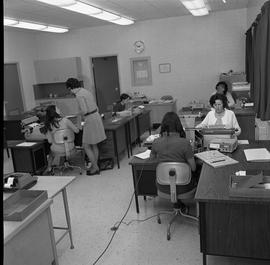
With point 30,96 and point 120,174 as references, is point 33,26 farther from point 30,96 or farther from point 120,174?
point 120,174

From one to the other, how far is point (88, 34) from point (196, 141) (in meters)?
5.71

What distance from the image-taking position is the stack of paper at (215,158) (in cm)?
273

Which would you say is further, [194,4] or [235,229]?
[194,4]

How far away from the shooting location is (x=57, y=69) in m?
7.92

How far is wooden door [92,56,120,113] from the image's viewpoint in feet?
27.0

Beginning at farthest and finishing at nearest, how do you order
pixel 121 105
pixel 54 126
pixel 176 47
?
pixel 176 47, pixel 121 105, pixel 54 126

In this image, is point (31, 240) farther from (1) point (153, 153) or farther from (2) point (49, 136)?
(2) point (49, 136)

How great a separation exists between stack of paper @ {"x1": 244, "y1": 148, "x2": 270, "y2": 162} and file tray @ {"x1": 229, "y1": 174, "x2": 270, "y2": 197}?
56cm

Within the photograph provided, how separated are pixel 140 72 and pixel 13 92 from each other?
127 inches

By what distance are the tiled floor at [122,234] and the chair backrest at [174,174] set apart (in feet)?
1.59

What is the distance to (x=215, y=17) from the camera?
7.01m

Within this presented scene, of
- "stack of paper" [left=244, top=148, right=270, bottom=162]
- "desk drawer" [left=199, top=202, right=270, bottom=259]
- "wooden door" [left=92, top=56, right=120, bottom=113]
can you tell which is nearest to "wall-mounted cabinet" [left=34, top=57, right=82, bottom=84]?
"wooden door" [left=92, top=56, right=120, bottom=113]

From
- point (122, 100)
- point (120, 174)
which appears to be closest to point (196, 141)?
point (120, 174)

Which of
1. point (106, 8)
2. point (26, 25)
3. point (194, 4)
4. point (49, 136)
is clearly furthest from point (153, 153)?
point (26, 25)
